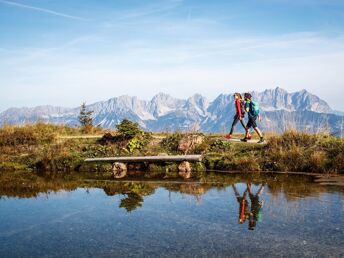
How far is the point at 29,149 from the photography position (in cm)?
2711

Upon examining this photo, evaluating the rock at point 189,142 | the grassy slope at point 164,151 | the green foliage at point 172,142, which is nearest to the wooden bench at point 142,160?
the grassy slope at point 164,151

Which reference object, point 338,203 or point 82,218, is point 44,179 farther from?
point 338,203

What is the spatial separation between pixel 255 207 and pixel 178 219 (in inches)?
110

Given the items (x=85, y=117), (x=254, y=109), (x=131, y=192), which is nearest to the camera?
(x=131, y=192)

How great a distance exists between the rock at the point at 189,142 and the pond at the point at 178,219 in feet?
18.5

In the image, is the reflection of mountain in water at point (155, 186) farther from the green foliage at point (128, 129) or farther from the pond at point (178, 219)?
the green foliage at point (128, 129)

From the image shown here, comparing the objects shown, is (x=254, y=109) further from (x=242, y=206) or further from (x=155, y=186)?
A: (x=242, y=206)

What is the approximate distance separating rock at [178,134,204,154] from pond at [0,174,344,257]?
5630 millimetres

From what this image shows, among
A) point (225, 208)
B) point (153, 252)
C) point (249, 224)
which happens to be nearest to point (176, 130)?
point (225, 208)

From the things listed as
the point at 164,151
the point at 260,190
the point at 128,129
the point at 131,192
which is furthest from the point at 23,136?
the point at 260,190

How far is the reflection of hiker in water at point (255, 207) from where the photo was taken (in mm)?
11609

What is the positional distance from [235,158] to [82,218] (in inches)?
417

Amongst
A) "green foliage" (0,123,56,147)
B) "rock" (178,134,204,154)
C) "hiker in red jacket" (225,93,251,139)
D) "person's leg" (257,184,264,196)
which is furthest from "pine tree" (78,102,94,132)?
"person's leg" (257,184,264,196)

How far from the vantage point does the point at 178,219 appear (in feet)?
40.9
